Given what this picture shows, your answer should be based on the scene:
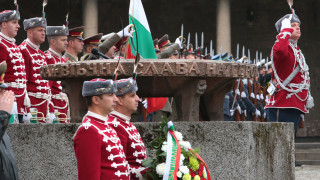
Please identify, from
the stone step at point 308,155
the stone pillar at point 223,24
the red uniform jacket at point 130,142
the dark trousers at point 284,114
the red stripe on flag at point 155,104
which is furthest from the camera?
the stone pillar at point 223,24

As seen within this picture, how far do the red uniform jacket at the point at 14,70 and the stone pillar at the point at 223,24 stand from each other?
17760 millimetres

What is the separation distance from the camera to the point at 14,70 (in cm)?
707

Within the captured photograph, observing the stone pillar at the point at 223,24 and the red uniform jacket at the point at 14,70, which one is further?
the stone pillar at the point at 223,24

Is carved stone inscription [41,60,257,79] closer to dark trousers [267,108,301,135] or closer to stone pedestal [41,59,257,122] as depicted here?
stone pedestal [41,59,257,122]

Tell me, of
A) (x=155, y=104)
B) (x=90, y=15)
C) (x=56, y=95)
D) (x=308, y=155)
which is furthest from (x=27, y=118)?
(x=90, y=15)

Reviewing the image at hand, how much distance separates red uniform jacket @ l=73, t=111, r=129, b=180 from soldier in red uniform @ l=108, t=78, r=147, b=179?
8.2 inches

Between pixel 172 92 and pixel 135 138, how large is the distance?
1.36 m

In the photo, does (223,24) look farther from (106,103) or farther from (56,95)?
(106,103)

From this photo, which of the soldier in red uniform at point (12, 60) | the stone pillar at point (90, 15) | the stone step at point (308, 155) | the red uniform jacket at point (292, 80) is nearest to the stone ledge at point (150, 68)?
the soldier in red uniform at point (12, 60)

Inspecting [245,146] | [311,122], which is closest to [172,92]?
[245,146]

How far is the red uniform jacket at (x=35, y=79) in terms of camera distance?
7.43 metres

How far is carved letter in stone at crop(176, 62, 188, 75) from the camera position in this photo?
5473 millimetres

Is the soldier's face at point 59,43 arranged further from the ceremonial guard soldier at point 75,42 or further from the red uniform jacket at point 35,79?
the ceremonial guard soldier at point 75,42

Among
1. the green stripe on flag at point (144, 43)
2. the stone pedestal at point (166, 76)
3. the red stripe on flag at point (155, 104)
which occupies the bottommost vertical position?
the red stripe on flag at point (155, 104)
